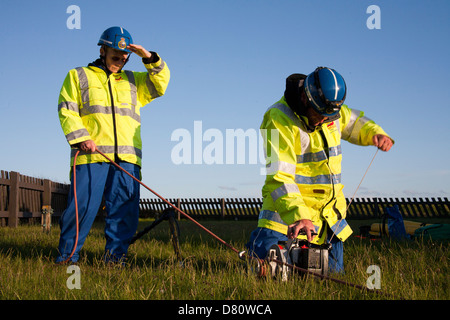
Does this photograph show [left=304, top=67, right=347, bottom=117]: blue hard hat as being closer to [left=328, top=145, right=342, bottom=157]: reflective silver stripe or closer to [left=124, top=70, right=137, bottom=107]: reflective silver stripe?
[left=328, top=145, right=342, bottom=157]: reflective silver stripe

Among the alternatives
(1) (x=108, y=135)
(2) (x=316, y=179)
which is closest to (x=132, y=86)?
(1) (x=108, y=135)

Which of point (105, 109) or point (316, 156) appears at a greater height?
point (105, 109)

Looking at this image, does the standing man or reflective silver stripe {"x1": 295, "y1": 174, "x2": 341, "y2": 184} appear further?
the standing man

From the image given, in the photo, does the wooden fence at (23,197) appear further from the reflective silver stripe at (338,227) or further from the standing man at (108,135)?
the reflective silver stripe at (338,227)

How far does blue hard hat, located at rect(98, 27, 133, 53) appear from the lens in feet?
16.0

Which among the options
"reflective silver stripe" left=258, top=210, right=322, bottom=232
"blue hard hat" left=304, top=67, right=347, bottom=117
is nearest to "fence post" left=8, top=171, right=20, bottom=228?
"reflective silver stripe" left=258, top=210, right=322, bottom=232

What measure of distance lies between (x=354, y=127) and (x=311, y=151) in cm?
67

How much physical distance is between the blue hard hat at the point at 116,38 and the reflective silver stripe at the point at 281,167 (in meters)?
2.26

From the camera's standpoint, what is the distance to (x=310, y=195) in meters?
4.25

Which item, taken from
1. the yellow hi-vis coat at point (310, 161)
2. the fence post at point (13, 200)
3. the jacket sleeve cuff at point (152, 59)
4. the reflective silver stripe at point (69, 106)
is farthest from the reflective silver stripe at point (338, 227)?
the fence post at point (13, 200)

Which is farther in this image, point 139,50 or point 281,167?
point 139,50

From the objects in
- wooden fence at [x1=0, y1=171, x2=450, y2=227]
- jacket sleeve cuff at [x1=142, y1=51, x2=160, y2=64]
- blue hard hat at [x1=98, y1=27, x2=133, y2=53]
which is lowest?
wooden fence at [x1=0, y1=171, x2=450, y2=227]

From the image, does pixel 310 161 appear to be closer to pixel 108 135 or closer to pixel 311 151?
pixel 311 151

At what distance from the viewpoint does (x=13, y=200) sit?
12688 mm
